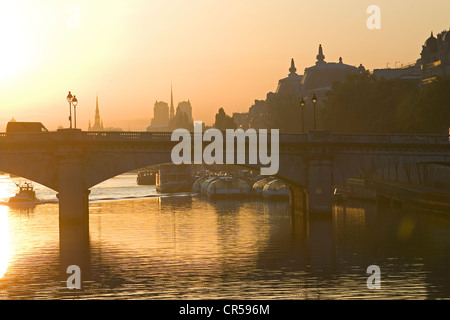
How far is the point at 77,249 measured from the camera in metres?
60.0

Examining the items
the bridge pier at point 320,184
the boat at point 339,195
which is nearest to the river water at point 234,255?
the bridge pier at point 320,184

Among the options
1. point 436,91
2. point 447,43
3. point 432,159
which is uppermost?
point 447,43

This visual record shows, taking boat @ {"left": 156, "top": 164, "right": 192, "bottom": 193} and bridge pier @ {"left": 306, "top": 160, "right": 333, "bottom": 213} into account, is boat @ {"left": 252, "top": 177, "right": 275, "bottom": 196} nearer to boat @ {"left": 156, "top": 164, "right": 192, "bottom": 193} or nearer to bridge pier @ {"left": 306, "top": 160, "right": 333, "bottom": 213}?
boat @ {"left": 156, "top": 164, "right": 192, "bottom": 193}

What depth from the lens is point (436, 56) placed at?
14162 cm

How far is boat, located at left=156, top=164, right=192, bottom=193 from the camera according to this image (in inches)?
5651

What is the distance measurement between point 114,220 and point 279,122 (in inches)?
3273

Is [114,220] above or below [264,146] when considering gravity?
below

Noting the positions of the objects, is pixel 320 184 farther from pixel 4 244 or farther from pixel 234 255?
pixel 4 244

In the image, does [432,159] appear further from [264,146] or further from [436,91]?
[436,91]

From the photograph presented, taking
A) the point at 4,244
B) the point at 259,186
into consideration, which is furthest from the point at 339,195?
the point at 4,244

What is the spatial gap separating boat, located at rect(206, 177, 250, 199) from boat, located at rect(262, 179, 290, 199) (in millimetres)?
7670
